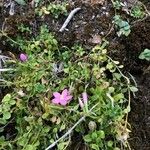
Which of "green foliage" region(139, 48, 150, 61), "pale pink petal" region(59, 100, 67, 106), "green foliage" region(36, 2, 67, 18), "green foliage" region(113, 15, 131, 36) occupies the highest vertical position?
"green foliage" region(36, 2, 67, 18)

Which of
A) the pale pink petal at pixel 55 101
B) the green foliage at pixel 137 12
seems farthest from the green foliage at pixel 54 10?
the pale pink petal at pixel 55 101

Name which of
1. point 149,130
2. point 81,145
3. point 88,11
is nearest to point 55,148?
point 81,145

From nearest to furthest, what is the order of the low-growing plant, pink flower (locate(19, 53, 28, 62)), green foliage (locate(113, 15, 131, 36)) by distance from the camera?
the low-growing plant → pink flower (locate(19, 53, 28, 62)) → green foliage (locate(113, 15, 131, 36))

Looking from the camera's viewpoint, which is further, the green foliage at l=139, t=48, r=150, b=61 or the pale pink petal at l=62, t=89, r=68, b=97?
the green foliage at l=139, t=48, r=150, b=61

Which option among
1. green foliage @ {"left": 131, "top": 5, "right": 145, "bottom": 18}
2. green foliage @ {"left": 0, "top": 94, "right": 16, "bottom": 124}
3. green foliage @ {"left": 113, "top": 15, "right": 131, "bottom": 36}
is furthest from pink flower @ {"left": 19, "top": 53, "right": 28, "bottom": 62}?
green foliage @ {"left": 131, "top": 5, "right": 145, "bottom": 18}

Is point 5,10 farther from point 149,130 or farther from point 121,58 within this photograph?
point 149,130

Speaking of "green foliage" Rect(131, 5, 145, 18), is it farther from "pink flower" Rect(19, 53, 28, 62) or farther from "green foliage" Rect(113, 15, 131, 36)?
"pink flower" Rect(19, 53, 28, 62)
